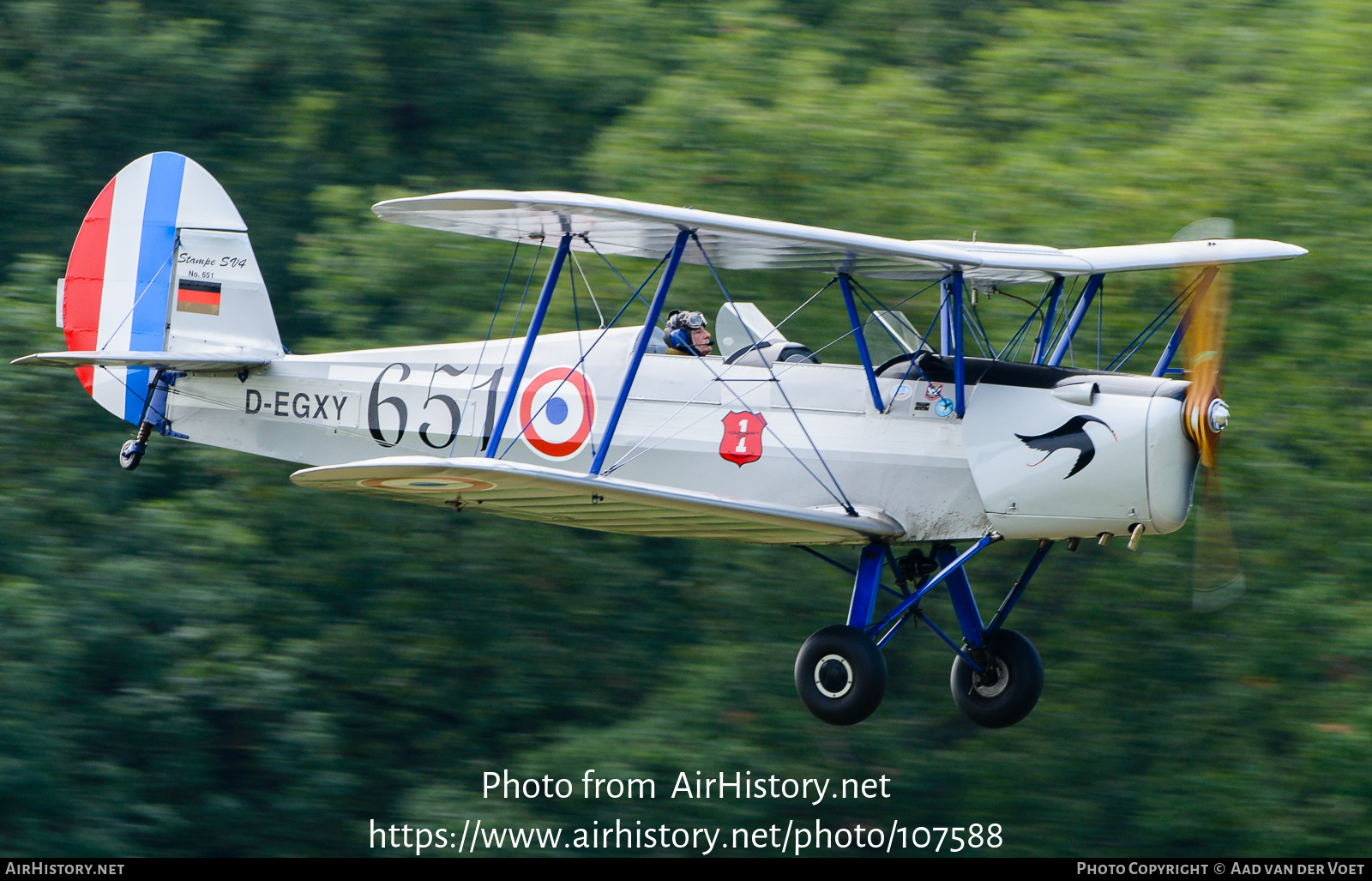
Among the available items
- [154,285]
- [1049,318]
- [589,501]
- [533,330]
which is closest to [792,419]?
[589,501]

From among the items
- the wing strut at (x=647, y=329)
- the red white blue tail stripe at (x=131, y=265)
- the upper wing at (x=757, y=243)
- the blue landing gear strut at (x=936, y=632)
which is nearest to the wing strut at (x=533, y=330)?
the upper wing at (x=757, y=243)

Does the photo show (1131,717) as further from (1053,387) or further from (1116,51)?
(1116,51)


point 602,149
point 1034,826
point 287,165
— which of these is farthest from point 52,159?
point 1034,826

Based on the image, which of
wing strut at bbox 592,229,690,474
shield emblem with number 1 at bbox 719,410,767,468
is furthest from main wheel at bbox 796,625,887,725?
wing strut at bbox 592,229,690,474

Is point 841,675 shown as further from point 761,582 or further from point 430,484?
point 761,582

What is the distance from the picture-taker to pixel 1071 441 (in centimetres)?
695

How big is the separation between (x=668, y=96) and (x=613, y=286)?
167 centimetres

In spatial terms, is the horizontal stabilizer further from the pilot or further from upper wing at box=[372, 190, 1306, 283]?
the pilot

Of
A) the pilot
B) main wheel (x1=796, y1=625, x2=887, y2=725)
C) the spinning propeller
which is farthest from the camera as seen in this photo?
the pilot

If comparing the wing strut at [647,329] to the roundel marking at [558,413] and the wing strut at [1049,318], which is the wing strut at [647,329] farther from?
the wing strut at [1049,318]

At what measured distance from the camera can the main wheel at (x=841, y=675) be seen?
717 cm

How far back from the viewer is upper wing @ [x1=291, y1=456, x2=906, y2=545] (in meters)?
6.38

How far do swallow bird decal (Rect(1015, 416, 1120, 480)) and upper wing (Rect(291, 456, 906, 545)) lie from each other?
Result: 2.66 feet

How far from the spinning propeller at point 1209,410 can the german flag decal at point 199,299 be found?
6.09m
